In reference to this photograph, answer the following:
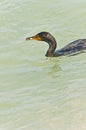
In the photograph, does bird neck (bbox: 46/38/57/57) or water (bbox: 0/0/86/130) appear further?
bird neck (bbox: 46/38/57/57)

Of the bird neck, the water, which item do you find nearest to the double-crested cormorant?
the bird neck

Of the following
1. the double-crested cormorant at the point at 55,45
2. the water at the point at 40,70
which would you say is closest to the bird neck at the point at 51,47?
the double-crested cormorant at the point at 55,45

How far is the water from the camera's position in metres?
7.79

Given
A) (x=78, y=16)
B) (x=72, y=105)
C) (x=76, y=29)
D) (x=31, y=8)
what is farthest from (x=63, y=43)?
(x=72, y=105)

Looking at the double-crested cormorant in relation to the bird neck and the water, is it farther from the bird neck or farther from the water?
the water

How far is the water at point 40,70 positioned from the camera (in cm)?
779

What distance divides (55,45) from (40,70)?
1.69 meters

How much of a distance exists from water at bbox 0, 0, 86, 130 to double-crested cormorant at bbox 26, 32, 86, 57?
0.22 metres

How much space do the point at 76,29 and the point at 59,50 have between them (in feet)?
4.48

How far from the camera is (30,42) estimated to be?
42.8 feet

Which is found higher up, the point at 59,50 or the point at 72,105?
the point at 72,105

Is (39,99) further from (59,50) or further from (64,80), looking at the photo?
(59,50)

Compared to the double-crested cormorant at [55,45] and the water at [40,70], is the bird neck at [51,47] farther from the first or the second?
the water at [40,70]

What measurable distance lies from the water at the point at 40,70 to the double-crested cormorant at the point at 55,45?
0.22 m
